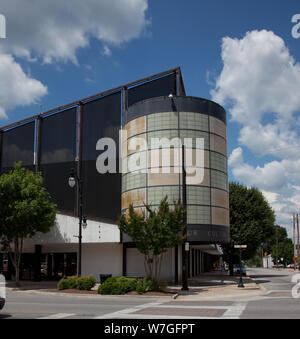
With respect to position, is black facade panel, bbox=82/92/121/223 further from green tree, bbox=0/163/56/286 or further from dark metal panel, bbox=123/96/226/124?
green tree, bbox=0/163/56/286

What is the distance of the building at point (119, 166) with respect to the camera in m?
31.6

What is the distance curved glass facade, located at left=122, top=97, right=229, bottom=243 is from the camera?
102 ft

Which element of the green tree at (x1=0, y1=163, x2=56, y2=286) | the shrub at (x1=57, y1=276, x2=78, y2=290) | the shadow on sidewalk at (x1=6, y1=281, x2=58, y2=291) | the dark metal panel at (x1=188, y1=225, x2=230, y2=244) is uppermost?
the green tree at (x1=0, y1=163, x2=56, y2=286)

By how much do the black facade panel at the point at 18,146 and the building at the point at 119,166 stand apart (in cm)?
10

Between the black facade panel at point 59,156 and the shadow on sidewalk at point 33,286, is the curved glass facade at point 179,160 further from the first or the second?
the shadow on sidewalk at point 33,286

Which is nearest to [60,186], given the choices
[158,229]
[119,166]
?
[119,166]

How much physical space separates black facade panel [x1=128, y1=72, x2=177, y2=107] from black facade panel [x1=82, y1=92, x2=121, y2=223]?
1.39 meters

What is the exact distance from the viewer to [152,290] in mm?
23969

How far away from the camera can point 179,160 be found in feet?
103

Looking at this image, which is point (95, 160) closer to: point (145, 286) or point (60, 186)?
point (60, 186)

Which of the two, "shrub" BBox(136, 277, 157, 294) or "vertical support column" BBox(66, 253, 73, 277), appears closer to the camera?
"shrub" BBox(136, 277, 157, 294)

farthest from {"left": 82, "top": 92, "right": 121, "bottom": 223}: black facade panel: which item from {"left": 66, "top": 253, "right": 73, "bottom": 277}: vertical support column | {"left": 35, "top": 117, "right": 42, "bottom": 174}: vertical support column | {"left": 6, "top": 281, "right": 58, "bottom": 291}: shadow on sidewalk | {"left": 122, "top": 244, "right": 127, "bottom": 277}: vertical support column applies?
{"left": 6, "top": 281, "right": 58, "bottom": 291}: shadow on sidewalk

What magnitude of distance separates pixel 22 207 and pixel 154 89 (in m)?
16.1

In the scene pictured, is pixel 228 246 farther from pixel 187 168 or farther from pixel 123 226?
pixel 123 226
